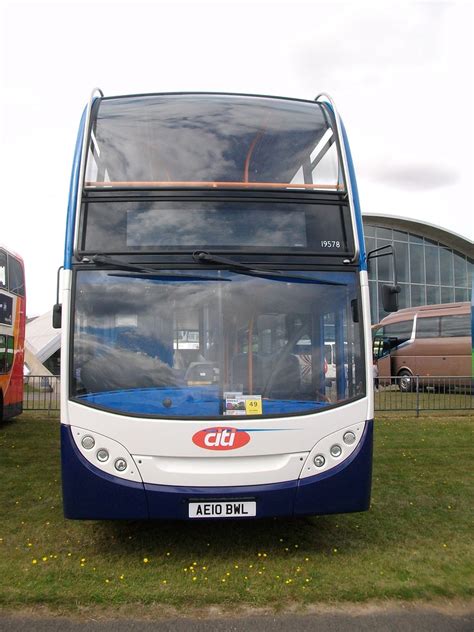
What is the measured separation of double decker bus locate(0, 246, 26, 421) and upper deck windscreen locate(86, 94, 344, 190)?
7.99 m

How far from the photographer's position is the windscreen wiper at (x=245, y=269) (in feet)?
15.7

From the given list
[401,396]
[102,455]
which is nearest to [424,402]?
[401,396]

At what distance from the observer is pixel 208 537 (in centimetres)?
547

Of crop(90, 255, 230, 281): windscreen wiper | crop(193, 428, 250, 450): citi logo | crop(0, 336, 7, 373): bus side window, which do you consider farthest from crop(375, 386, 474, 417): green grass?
crop(90, 255, 230, 281): windscreen wiper

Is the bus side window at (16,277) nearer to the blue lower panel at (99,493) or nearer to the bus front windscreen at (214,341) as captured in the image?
the bus front windscreen at (214,341)

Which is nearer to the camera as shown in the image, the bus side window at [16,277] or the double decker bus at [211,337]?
the double decker bus at [211,337]

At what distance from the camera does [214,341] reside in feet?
15.7

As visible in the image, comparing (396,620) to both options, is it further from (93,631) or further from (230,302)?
(230,302)

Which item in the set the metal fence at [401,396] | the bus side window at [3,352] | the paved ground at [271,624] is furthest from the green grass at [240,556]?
the metal fence at [401,396]

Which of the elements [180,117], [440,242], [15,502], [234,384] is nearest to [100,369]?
[234,384]

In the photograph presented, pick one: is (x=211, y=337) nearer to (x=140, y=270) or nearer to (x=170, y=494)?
(x=140, y=270)

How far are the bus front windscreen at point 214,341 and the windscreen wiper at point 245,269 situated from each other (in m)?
0.01

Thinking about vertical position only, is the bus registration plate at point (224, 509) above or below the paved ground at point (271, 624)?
above

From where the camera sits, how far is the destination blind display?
4.85m
